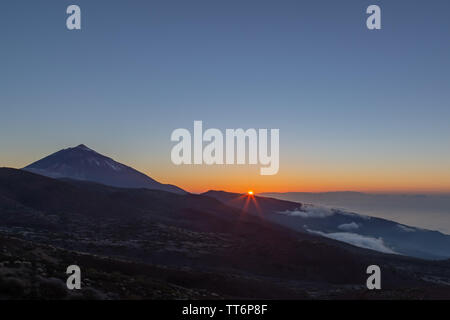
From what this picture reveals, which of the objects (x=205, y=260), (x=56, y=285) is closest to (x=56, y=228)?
(x=205, y=260)

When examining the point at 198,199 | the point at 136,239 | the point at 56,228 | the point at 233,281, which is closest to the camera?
the point at 233,281

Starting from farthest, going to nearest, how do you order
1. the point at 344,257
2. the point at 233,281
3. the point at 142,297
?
the point at 344,257
the point at 233,281
the point at 142,297
